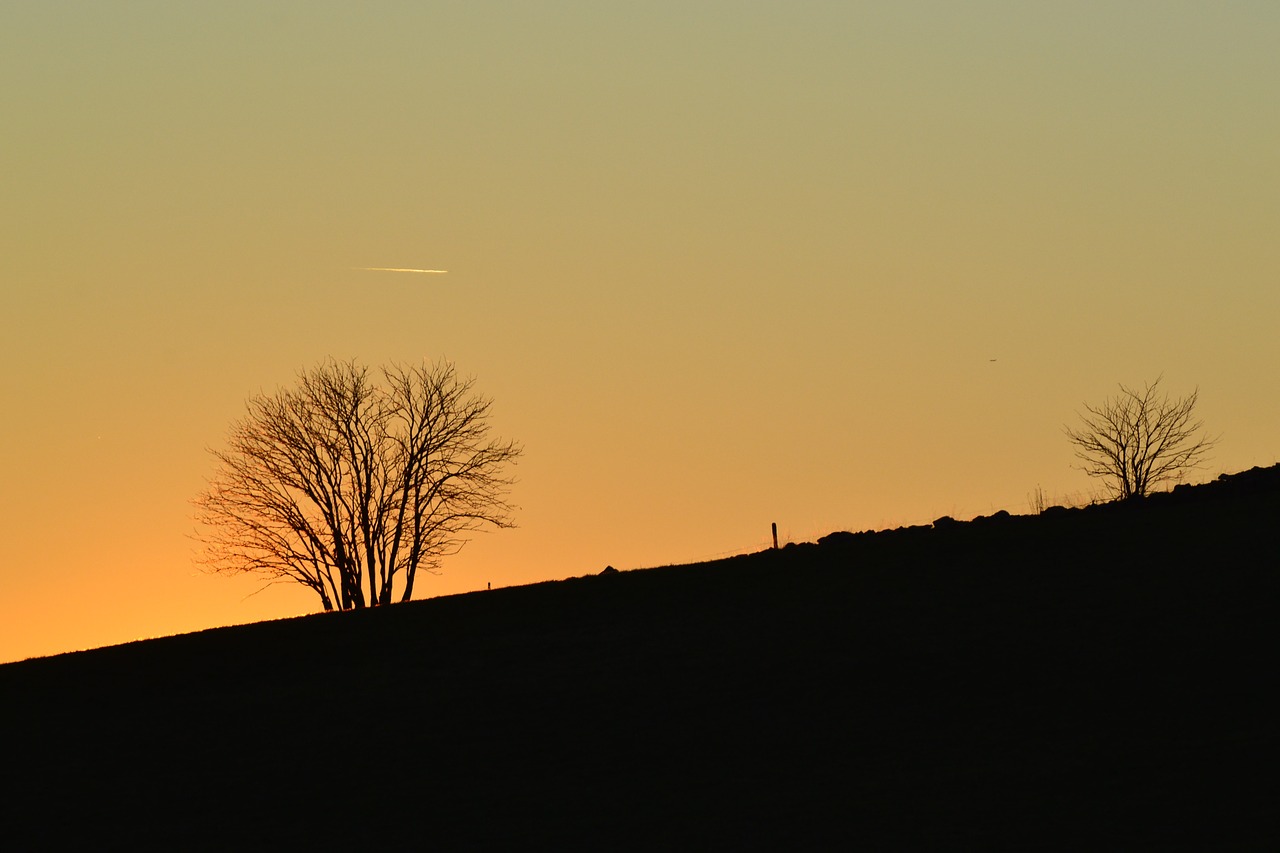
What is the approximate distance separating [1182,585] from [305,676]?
20.6 m

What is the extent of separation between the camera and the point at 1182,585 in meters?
34.7

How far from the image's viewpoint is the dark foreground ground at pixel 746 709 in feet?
78.8

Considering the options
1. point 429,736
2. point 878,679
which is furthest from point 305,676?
point 878,679

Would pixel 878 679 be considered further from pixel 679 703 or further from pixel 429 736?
pixel 429 736

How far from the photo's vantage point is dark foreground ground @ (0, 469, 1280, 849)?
24016 millimetres

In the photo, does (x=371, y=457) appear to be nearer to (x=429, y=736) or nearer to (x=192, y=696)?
(x=192, y=696)

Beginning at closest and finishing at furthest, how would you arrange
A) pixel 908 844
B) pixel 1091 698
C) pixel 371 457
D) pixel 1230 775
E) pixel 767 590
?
pixel 908 844
pixel 1230 775
pixel 1091 698
pixel 767 590
pixel 371 457

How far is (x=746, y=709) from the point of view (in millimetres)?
30516

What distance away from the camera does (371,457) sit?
230 ft

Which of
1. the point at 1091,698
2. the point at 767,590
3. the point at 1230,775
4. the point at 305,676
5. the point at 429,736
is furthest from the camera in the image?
the point at 767,590

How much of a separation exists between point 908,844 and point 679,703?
32.7ft

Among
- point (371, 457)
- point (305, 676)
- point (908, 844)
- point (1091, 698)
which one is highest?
point (371, 457)

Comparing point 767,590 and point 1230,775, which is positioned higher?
point 767,590

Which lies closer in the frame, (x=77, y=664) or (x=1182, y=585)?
(x=1182, y=585)
